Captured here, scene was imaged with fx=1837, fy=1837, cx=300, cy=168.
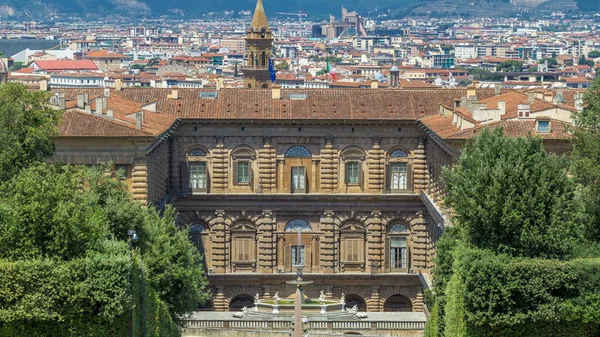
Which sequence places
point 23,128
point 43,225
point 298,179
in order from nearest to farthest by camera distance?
point 43,225 < point 23,128 < point 298,179

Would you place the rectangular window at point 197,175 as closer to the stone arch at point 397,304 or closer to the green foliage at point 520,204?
the stone arch at point 397,304

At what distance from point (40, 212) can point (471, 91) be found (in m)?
39.6

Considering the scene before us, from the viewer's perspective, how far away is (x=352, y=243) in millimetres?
96188

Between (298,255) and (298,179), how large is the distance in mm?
3995

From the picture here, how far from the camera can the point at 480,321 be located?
2445 inches

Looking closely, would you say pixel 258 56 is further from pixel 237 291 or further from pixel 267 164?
pixel 237 291

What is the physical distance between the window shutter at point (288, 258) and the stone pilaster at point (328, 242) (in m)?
1.65

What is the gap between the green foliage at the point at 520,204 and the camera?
6269 centimetres

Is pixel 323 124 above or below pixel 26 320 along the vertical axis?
above

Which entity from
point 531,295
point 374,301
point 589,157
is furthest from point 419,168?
point 531,295

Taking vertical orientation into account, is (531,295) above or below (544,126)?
below

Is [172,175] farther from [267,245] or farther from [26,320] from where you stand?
[26,320]

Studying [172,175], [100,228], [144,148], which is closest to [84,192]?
[100,228]

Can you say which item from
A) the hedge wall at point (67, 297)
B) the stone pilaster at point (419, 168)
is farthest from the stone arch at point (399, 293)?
the hedge wall at point (67, 297)
